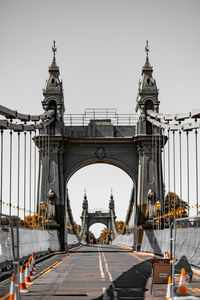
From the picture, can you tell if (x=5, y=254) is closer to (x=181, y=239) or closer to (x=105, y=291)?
(x=105, y=291)

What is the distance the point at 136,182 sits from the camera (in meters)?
44.1

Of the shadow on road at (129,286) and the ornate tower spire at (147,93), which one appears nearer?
the shadow on road at (129,286)

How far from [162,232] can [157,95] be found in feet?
56.8

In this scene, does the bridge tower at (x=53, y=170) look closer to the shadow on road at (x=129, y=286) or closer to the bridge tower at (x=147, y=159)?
the bridge tower at (x=147, y=159)

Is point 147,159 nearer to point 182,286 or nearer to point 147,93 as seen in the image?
point 147,93

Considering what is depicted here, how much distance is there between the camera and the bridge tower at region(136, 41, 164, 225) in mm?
42406

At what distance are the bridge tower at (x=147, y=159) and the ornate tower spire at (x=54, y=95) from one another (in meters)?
Answer: 6.66

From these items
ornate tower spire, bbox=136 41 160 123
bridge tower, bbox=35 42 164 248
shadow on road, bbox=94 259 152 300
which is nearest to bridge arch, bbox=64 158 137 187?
bridge tower, bbox=35 42 164 248

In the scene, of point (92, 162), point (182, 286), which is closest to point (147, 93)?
point (92, 162)

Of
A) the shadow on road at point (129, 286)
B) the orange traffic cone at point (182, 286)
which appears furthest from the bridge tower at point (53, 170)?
the orange traffic cone at point (182, 286)

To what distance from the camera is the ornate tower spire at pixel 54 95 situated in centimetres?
4422

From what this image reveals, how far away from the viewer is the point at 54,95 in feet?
147

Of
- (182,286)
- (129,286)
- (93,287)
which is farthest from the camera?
(129,286)

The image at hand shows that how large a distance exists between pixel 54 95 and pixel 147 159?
9.69 metres
